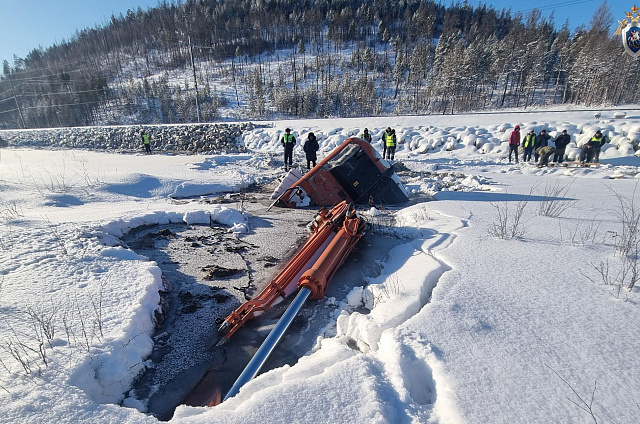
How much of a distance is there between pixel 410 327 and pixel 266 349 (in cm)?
128

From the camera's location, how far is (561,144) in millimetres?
11234

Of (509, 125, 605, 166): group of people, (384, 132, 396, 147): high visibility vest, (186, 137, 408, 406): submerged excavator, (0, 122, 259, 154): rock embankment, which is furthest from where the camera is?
(0, 122, 259, 154): rock embankment

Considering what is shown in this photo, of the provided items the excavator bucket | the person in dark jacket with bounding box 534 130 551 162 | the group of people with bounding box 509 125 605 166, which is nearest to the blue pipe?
the excavator bucket

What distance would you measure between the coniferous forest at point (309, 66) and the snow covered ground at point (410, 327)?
78.7 ft

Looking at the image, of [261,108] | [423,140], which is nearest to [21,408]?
[423,140]

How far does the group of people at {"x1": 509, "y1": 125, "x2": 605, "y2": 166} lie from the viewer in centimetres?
1091

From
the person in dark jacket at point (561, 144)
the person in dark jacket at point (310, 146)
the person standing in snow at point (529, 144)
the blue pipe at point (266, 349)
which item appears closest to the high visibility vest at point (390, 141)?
the person in dark jacket at point (310, 146)

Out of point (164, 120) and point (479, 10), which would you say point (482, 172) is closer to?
point (164, 120)

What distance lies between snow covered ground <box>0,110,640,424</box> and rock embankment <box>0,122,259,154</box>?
12.4m

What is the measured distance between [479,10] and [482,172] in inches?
3941

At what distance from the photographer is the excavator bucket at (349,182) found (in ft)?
24.2

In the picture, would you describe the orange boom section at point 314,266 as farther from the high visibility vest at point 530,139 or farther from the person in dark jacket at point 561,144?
the person in dark jacket at point 561,144

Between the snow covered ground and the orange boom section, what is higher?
the snow covered ground

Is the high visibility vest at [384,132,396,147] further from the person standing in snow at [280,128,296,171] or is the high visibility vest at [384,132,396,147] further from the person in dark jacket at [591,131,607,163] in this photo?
the person in dark jacket at [591,131,607,163]
